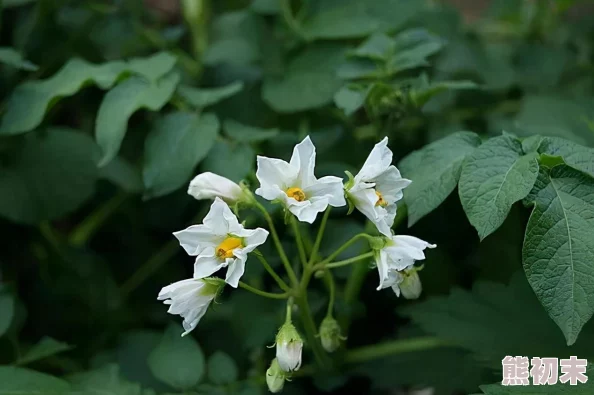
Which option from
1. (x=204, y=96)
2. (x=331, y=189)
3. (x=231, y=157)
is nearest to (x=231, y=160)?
(x=231, y=157)

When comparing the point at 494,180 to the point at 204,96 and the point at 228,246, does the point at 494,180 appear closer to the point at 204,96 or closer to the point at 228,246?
the point at 228,246

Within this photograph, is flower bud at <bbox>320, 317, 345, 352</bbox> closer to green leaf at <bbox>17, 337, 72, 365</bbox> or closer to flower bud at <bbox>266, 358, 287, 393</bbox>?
flower bud at <bbox>266, 358, 287, 393</bbox>

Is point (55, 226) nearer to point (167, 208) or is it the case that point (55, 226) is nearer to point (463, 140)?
point (167, 208)

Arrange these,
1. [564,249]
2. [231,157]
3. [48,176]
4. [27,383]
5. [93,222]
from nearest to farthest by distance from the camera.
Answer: [564,249]
[27,383]
[231,157]
[48,176]
[93,222]

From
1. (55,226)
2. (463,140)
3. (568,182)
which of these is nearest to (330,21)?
(463,140)

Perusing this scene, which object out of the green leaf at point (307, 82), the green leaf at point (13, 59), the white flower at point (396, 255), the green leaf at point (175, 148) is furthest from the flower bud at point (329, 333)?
the green leaf at point (13, 59)

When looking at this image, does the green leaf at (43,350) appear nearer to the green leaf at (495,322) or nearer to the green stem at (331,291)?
the green stem at (331,291)

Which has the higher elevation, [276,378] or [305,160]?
[305,160]

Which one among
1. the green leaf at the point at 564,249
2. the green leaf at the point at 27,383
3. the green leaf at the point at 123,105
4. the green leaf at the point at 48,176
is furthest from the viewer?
the green leaf at the point at 48,176
